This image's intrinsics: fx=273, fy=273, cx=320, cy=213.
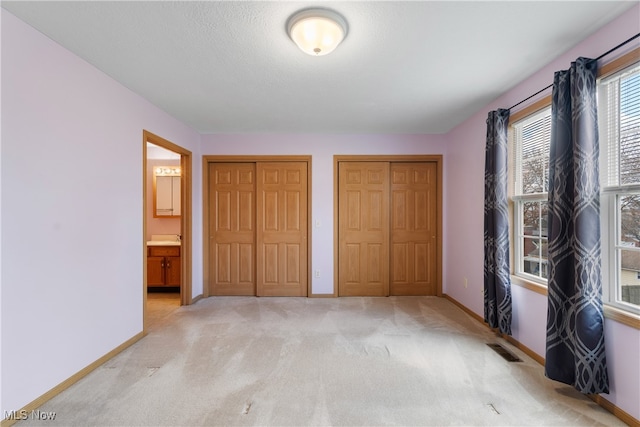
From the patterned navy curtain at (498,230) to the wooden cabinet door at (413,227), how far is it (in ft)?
4.67

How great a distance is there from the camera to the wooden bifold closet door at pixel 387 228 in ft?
14.1

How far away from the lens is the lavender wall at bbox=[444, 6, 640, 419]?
1664 mm

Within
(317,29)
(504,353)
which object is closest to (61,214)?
(317,29)

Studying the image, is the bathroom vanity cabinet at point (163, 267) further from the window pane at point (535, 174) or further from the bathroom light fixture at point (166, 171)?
the window pane at point (535, 174)

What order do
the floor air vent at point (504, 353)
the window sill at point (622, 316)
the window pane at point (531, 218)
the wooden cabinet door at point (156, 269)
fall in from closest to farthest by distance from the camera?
the window sill at point (622, 316) → the floor air vent at point (504, 353) → the window pane at point (531, 218) → the wooden cabinet door at point (156, 269)

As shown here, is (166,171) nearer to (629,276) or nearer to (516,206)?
(516,206)

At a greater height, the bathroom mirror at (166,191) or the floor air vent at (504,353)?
the bathroom mirror at (166,191)

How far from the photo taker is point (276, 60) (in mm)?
2156

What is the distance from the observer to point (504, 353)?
2504 millimetres

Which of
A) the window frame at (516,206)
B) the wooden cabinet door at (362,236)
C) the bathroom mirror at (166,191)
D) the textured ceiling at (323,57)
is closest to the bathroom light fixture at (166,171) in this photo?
the bathroom mirror at (166,191)

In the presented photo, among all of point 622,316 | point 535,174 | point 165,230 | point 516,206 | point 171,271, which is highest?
A: point 535,174

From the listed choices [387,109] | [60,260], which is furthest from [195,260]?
[387,109]

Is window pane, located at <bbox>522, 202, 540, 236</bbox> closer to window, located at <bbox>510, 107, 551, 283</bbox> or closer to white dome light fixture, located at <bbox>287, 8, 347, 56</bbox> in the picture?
window, located at <bbox>510, 107, 551, 283</bbox>

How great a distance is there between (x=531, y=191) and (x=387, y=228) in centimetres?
198
